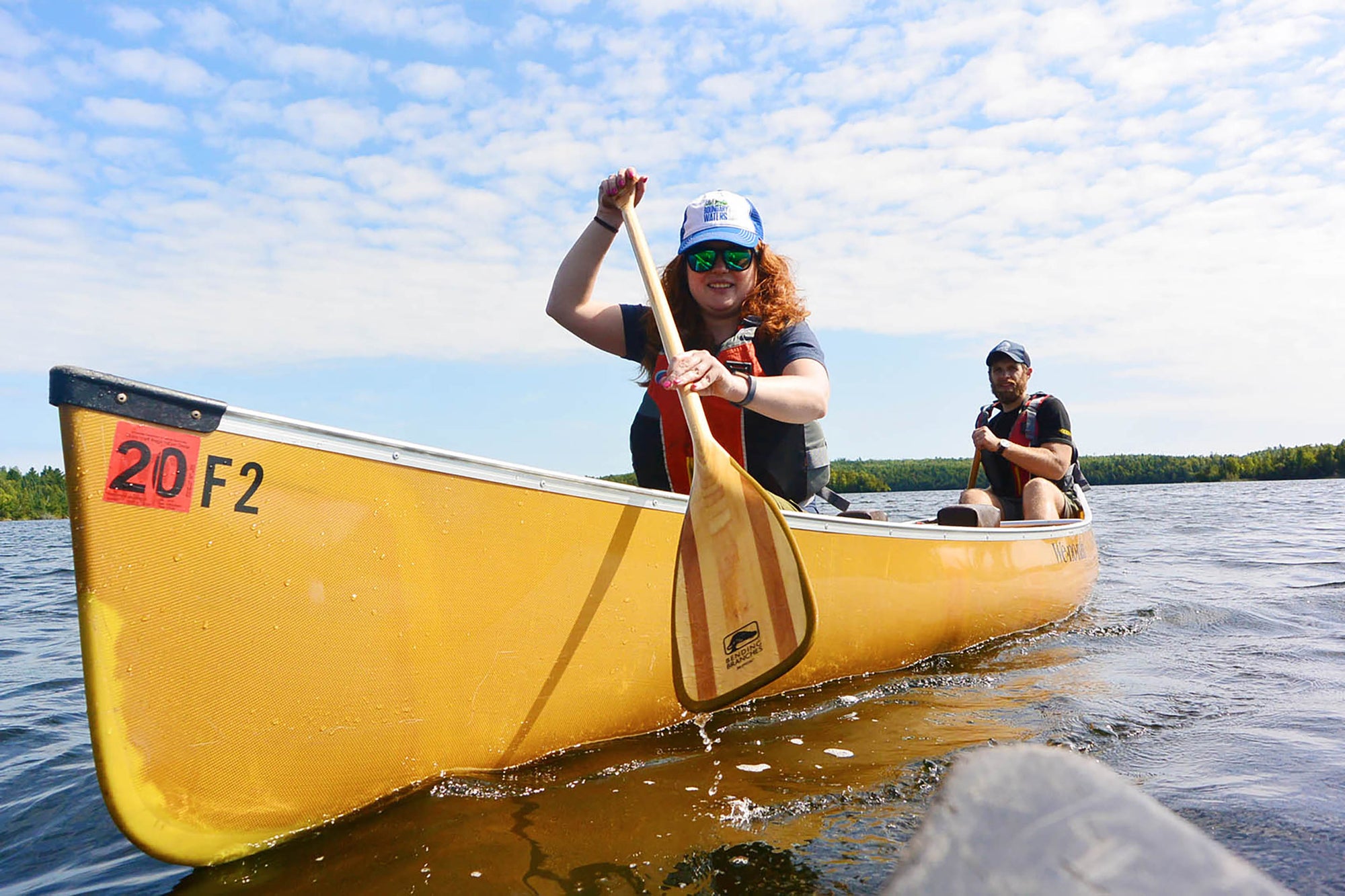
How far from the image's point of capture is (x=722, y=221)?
3141 mm

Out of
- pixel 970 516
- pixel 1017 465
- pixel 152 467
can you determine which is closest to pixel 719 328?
pixel 970 516

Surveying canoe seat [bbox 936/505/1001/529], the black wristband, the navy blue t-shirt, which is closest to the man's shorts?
canoe seat [bbox 936/505/1001/529]

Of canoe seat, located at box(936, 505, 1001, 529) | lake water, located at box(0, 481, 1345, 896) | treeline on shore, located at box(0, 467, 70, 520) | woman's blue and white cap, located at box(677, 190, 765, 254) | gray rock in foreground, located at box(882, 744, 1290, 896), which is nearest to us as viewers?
gray rock in foreground, located at box(882, 744, 1290, 896)

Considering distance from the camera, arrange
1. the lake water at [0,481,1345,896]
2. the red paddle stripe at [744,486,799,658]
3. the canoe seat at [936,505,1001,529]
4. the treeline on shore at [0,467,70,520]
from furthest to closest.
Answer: the treeline on shore at [0,467,70,520]
the canoe seat at [936,505,1001,529]
the red paddle stripe at [744,486,799,658]
the lake water at [0,481,1345,896]

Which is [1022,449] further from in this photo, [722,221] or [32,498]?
[32,498]

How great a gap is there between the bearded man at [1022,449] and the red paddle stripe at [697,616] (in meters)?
3.25

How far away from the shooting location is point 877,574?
3.40 m

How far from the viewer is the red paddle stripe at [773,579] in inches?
94.3

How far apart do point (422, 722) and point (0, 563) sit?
→ 42.7 ft

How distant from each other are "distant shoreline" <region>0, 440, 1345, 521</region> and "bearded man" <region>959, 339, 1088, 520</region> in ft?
67.9

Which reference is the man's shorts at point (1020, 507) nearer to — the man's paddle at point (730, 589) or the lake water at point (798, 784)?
the lake water at point (798, 784)

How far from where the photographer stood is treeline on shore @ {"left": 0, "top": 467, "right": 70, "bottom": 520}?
137ft

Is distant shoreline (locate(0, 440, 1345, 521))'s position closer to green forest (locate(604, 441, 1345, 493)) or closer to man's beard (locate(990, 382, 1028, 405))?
green forest (locate(604, 441, 1345, 493))

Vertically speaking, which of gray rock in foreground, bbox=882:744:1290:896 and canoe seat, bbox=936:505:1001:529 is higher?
canoe seat, bbox=936:505:1001:529
